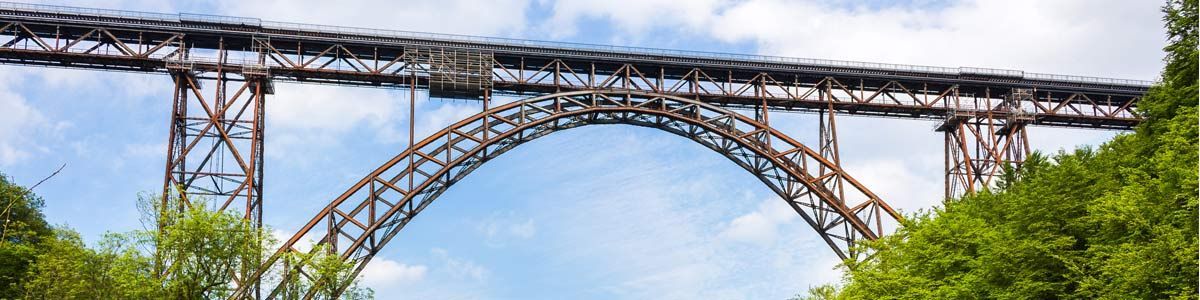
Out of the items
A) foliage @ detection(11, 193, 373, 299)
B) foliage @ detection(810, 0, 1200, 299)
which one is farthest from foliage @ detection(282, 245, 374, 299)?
foliage @ detection(810, 0, 1200, 299)

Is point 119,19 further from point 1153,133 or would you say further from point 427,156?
point 1153,133

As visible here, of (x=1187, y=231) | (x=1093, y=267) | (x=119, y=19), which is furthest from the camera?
(x=119, y=19)

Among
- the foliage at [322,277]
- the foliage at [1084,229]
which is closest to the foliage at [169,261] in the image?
the foliage at [322,277]

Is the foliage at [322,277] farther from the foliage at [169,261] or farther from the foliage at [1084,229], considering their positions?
the foliage at [1084,229]

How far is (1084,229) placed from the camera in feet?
110

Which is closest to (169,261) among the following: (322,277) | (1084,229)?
(322,277)

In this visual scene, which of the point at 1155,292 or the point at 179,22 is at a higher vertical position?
the point at 179,22

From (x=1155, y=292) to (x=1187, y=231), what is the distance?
1.85m

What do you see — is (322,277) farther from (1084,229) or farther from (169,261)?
(1084,229)

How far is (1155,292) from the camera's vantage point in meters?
28.1

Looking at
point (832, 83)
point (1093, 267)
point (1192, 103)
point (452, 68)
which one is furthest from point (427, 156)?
point (1192, 103)

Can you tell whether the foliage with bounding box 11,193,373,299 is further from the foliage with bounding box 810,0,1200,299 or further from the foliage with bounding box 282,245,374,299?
the foliage with bounding box 810,0,1200,299

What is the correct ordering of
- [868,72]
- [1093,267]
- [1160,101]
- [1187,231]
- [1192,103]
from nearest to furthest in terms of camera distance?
[1187,231] → [1093,267] → [1192,103] → [1160,101] → [868,72]

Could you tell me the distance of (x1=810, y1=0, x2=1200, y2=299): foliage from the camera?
28.1 meters
